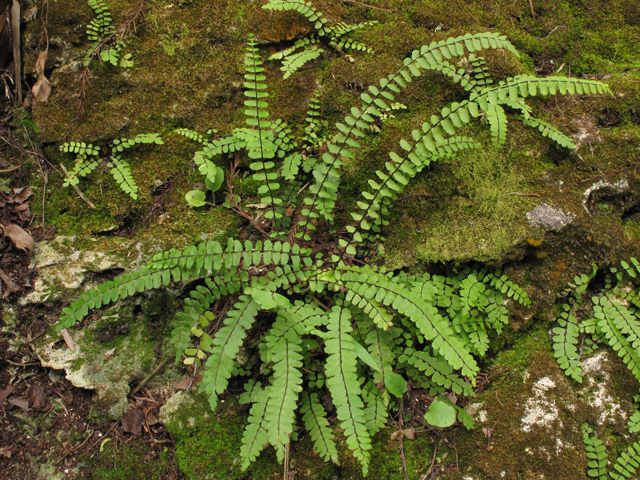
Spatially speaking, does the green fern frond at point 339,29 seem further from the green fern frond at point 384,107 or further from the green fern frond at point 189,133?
the green fern frond at point 189,133

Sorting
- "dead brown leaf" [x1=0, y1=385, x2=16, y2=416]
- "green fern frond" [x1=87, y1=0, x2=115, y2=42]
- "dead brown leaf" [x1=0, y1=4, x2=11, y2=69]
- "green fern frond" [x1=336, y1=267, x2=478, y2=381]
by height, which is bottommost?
"dead brown leaf" [x1=0, y1=385, x2=16, y2=416]

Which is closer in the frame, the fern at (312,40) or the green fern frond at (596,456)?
the green fern frond at (596,456)

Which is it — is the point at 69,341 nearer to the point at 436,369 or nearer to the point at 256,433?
the point at 256,433

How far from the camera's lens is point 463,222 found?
304 centimetres

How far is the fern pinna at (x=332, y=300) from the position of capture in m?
2.36

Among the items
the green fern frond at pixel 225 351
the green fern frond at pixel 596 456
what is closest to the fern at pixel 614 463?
the green fern frond at pixel 596 456

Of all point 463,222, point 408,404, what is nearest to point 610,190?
point 463,222

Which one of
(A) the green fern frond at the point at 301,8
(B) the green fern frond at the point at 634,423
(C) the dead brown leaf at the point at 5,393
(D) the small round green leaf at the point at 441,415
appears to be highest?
(A) the green fern frond at the point at 301,8

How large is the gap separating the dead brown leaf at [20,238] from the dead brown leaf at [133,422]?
1533 millimetres

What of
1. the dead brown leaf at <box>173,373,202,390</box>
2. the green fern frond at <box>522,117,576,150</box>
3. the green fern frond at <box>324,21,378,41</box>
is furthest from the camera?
the green fern frond at <box>324,21,378,41</box>

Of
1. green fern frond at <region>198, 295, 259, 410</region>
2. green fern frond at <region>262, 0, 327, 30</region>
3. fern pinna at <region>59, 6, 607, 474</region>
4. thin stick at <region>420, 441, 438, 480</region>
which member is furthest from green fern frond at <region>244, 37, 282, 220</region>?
thin stick at <region>420, 441, 438, 480</region>

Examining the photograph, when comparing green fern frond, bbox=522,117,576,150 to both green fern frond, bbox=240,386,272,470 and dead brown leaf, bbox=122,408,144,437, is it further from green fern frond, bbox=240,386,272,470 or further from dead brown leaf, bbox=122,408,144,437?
dead brown leaf, bbox=122,408,144,437

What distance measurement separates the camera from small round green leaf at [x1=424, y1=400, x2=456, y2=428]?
Answer: 94.1 inches

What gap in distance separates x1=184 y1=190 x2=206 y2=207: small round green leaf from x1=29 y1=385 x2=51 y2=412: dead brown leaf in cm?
179
